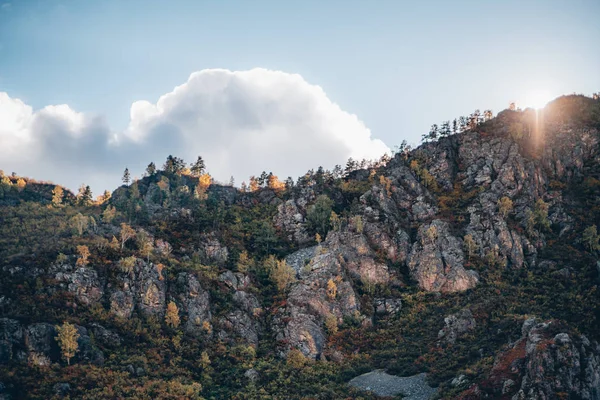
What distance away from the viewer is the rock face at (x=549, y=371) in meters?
85.8

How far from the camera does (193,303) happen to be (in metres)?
128

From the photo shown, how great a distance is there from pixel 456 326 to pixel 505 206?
2193 inches

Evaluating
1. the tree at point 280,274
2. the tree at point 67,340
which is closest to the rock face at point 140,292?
the tree at point 67,340

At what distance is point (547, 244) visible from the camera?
154 m

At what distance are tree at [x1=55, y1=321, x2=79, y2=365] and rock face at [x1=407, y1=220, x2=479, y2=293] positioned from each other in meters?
90.2

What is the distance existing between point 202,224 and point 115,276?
A: 1874 inches

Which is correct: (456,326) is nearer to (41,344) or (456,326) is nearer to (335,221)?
(335,221)

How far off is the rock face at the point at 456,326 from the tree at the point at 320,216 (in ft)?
190

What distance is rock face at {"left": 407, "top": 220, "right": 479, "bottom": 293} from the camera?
142 m

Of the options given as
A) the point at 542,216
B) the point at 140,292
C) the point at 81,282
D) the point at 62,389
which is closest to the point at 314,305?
the point at 140,292

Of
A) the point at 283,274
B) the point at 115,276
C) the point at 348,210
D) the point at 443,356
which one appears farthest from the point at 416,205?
the point at 115,276

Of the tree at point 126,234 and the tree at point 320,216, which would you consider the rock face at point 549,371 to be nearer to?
the tree at point 320,216

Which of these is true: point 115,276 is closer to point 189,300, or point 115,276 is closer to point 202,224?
point 189,300

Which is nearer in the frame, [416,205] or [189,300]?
[189,300]
